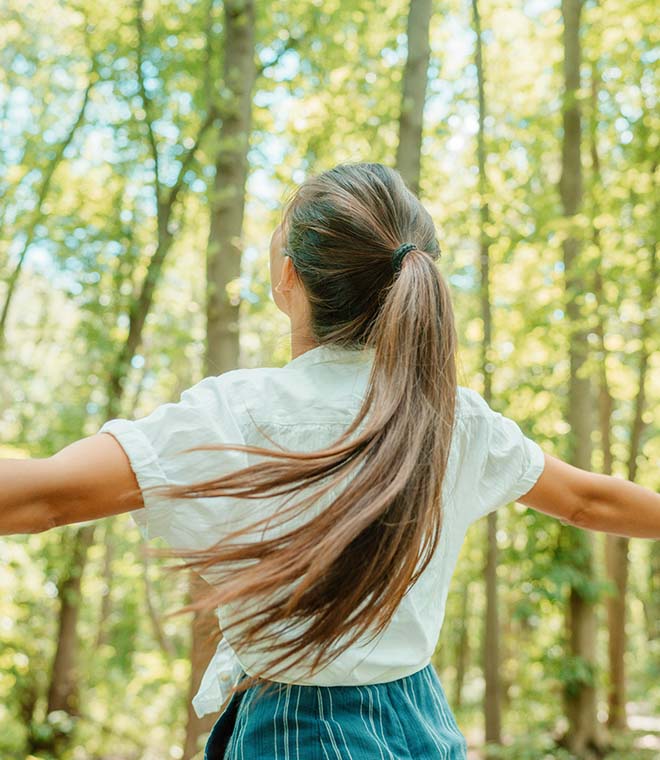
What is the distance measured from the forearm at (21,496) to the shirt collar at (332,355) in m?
0.47

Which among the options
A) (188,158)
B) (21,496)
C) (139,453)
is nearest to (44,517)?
(21,496)

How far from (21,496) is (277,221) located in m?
5.80

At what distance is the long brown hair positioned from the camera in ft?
3.89

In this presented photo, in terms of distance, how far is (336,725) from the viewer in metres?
1.20

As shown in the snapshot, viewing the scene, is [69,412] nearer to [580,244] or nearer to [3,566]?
[3,566]

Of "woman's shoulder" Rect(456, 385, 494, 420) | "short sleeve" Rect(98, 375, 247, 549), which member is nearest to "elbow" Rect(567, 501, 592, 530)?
"woman's shoulder" Rect(456, 385, 494, 420)

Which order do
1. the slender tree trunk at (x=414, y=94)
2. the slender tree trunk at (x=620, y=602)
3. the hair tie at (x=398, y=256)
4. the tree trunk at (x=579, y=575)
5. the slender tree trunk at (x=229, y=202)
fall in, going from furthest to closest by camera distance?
the slender tree trunk at (x=620, y=602) < the tree trunk at (x=579, y=575) < the slender tree trunk at (x=229, y=202) < the slender tree trunk at (x=414, y=94) < the hair tie at (x=398, y=256)

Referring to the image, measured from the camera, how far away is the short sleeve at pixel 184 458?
3.75 ft

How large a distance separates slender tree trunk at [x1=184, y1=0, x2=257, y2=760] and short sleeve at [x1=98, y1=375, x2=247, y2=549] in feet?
10.8

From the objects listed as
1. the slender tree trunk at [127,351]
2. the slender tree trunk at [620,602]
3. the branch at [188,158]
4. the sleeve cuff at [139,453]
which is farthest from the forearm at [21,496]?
the slender tree trunk at [620,602]

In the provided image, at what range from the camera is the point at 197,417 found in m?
1.21

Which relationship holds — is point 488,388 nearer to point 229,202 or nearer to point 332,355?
point 229,202

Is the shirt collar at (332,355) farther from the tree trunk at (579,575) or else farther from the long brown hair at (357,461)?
the tree trunk at (579,575)

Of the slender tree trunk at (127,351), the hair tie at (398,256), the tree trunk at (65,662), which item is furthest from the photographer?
the tree trunk at (65,662)
